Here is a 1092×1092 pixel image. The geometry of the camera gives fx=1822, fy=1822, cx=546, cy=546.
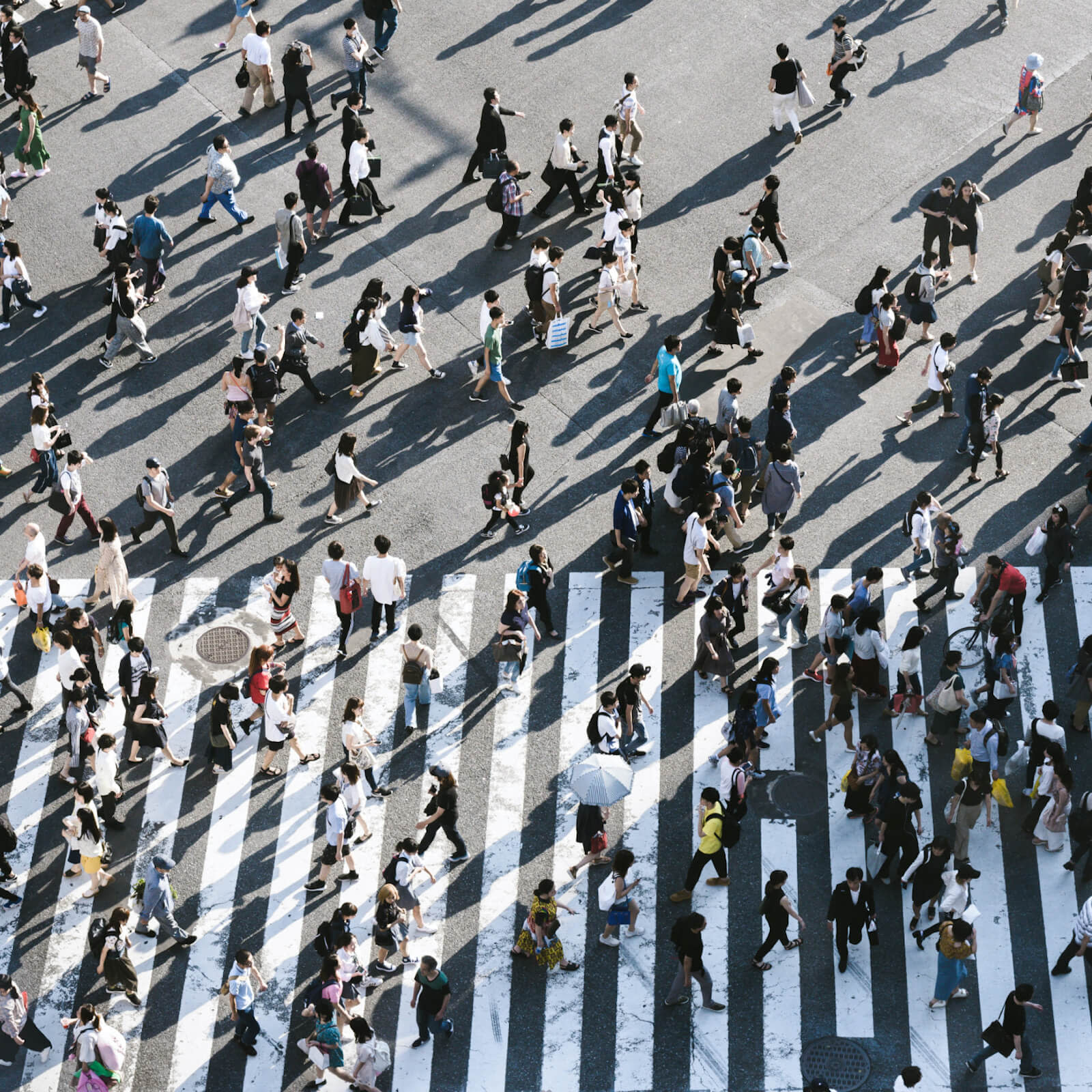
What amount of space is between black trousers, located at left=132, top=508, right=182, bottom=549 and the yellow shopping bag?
10.6 metres

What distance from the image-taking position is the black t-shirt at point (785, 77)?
30266 mm

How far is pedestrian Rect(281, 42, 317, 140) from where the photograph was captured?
3073 cm

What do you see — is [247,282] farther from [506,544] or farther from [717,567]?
[717,567]

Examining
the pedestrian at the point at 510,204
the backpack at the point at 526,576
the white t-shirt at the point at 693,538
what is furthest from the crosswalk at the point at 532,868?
the pedestrian at the point at 510,204

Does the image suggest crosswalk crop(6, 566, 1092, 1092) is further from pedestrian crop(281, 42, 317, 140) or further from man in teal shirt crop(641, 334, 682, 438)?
pedestrian crop(281, 42, 317, 140)

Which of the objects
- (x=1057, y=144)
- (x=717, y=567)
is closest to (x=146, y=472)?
(x=717, y=567)

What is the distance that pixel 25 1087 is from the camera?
19375mm

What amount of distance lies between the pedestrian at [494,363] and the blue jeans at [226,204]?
541 cm

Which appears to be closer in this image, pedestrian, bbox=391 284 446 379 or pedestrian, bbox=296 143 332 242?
pedestrian, bbox=391 284 446 379

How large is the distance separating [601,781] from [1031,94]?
627 inches

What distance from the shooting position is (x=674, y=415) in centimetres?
2552

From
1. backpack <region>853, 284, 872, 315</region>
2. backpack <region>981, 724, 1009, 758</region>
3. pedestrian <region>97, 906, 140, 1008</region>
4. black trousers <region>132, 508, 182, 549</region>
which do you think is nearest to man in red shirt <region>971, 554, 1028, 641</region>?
backpack <region>981, 724, 1009, 758</region>

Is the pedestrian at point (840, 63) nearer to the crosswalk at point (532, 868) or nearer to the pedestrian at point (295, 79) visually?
the pedestrian at point (295, 79)

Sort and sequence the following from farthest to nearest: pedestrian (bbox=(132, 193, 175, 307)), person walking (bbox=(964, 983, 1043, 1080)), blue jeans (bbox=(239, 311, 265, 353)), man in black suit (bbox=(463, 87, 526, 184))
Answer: man in black suit (bbox=(463, 87, 526, 184)) < pedestrian (bbox=(132, 193, 175, 307)) < blue jeans (bbox=(239, 311, 265, 353)) < person walking (bbox=(964, 983, 1043, 1080))
